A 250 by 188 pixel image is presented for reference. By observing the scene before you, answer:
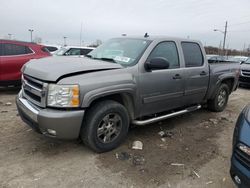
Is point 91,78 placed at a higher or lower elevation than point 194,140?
higher

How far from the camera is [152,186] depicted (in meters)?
3.25

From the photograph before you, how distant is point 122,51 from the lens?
467 cm

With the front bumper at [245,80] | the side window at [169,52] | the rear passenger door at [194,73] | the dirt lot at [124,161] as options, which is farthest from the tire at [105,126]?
the front bumper at [245,80]

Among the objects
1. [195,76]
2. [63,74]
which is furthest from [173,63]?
[63,74]

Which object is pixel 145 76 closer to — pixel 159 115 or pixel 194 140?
pixel 159 115

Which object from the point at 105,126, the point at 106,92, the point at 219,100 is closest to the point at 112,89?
the point at 106,92

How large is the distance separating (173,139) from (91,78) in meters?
2.06

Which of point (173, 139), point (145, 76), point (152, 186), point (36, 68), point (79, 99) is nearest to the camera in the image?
point (152, 186)

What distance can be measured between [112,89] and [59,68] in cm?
80

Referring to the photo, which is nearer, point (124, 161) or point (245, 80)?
point (124, 161)

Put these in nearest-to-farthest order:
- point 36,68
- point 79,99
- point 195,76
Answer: point 79,99 → point 36,68 → point 195,76

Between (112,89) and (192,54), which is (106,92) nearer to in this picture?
(112,89)

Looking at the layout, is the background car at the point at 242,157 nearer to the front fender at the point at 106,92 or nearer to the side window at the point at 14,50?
the front fender at the point at 106,92

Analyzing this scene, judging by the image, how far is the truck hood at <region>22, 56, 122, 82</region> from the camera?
3.54 metres
